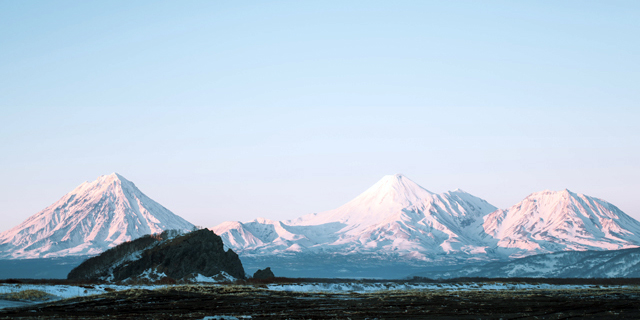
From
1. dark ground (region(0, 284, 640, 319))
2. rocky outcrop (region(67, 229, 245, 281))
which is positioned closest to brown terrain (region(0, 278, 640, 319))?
dark ground (region(0, 284, 640, 319))

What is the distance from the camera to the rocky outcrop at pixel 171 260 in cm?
13512

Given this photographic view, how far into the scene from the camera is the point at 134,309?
72.8 metres

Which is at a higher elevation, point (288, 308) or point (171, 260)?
point (171, 260)

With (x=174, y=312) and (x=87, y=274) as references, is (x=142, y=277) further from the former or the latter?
(x=174, y=312)

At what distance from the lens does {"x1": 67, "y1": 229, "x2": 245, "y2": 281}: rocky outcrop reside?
13512cm

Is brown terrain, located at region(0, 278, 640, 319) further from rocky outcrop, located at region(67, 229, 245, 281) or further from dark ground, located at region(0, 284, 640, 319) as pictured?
rocky outcrop, located at region(67, 229, 245, 281)

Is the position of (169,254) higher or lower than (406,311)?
higher

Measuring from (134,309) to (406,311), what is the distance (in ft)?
92.9

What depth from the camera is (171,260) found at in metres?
137

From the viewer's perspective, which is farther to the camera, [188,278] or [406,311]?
[188,278]

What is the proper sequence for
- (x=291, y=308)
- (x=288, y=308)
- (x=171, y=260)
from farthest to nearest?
(x=171, y=260), (x=291, y=308), (x=288, y=308)

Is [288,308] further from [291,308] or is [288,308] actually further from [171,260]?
[171,260]

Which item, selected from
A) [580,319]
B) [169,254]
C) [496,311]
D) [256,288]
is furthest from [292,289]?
[580,319]

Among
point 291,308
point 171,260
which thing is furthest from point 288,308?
point 171,260
